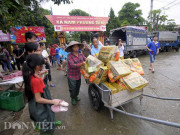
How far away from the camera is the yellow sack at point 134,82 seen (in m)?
1.76

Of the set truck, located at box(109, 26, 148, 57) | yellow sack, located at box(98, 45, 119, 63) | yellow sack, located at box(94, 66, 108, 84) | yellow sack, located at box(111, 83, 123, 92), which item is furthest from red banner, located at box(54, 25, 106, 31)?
yellow sack, located at box(111, 83, 123, 92)

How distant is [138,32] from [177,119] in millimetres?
9706

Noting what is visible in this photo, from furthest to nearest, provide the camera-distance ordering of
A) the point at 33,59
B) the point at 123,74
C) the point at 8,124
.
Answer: the point at 8,124 < the point at 123,74 < the point at 33,59

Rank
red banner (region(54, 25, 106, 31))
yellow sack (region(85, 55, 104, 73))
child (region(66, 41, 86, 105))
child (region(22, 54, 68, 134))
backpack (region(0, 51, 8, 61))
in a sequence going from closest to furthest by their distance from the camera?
child (region(22, 54, 68, 134)) → yellow sack (region(85, 55, 104, 73)) → child (region(66, 41, 86, 105)) → backpack (region(0, 51, 8, 61)) → red banner (region(54, 25, 106, 31))

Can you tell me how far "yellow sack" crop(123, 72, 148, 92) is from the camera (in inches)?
69.2

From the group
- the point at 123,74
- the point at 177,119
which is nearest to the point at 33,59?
the point at 123,74

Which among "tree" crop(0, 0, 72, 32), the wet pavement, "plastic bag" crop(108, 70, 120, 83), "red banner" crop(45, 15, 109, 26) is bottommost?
the wet pavement

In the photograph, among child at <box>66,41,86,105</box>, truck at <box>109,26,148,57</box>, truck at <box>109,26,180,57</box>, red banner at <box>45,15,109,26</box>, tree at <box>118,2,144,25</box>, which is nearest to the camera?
child at <box>66,41,86,105</box>

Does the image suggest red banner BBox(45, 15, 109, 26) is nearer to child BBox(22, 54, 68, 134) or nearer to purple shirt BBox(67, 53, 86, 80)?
purple shirt BBox(67, 53, 86, 80)

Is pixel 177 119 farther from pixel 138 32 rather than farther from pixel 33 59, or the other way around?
pixel 138 32

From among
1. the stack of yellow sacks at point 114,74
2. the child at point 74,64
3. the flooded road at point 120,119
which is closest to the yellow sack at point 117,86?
the stack of yellow sacks at point 114,74

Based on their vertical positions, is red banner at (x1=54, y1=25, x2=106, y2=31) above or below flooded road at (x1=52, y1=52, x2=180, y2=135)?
above

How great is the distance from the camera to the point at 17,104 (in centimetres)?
256

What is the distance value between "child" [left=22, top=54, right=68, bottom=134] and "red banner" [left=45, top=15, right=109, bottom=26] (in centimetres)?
775
